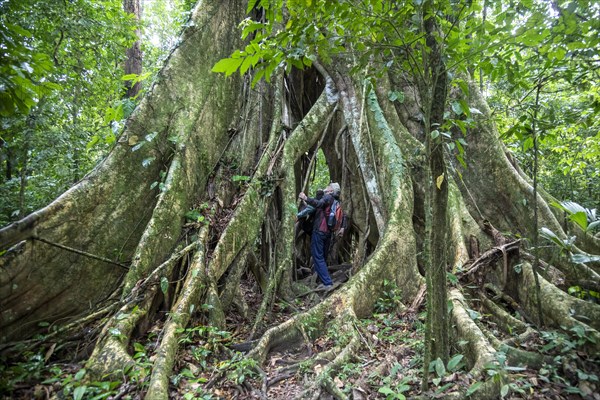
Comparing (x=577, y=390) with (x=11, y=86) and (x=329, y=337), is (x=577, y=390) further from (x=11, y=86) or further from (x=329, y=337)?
(x=11, y=86)

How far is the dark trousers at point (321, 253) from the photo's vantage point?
560cm

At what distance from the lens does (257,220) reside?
451 centimetres

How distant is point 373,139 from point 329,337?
9.54 feet

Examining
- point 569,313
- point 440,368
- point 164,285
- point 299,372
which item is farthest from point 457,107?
point 164,285

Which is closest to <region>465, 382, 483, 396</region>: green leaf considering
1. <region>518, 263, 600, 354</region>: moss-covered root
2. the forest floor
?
the forest floor

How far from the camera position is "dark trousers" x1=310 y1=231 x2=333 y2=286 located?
5.60m

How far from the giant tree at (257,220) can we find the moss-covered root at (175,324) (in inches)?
0.5

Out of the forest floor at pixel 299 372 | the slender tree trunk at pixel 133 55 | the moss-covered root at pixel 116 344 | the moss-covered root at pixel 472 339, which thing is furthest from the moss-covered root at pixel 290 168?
the slender tree trunk at pixel 133 55

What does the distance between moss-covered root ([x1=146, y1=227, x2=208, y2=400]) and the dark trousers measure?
6.91 feet

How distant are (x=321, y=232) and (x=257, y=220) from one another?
60.3 inches

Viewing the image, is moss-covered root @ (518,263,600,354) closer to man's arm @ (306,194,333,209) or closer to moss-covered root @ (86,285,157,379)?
man's arm @ (306,194,333,209)

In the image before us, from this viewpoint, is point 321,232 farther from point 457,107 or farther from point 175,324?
point 457,107

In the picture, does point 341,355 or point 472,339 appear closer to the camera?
point 472,339

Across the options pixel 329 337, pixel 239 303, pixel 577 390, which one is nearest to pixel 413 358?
pixel 329 337
